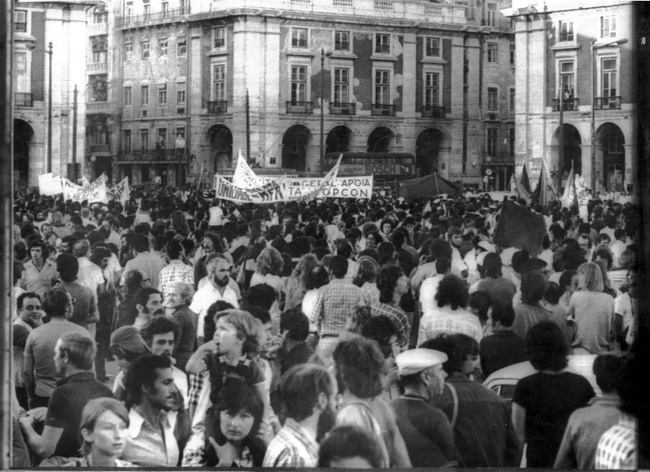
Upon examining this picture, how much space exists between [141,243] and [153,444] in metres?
3.19

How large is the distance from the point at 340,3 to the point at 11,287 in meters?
3.88

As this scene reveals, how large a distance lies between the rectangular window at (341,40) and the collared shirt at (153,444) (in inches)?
164

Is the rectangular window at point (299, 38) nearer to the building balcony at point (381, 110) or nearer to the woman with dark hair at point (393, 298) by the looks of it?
the building balcony at point (381, 110)

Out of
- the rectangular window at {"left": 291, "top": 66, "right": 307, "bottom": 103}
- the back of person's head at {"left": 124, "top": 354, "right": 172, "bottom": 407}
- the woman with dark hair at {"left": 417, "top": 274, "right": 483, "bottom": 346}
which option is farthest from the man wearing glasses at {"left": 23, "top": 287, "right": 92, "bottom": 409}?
the rectangular window at {"left": 291, "top": 66, "right": 307, "bottom": 103}

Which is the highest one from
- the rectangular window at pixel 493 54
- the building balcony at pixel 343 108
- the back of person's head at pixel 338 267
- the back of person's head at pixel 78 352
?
the rectangular window at pixel 493 54

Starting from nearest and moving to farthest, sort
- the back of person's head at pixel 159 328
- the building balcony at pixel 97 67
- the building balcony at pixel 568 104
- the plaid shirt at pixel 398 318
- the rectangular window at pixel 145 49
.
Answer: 1. the back of person's head at pixel 159 328
2. the plaid shirt at pixel 398 318
3. the building balcony at pixel 568 104
4. the building balcony at pixel 97 67
5. the rectangular window at pixel 145 49

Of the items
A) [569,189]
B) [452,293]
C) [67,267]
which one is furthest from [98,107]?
[569,189]

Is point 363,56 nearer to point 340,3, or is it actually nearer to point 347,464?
point 340,3

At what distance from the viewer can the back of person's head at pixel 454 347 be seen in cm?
741

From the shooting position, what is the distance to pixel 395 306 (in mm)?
9000

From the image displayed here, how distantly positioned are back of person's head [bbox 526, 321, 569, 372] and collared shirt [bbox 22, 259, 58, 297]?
12.6 ft

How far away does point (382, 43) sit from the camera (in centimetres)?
1047

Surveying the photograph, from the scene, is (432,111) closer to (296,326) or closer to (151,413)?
(296,326)

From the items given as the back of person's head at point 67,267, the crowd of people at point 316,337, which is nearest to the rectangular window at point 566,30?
the crowd of people at point 316,337
